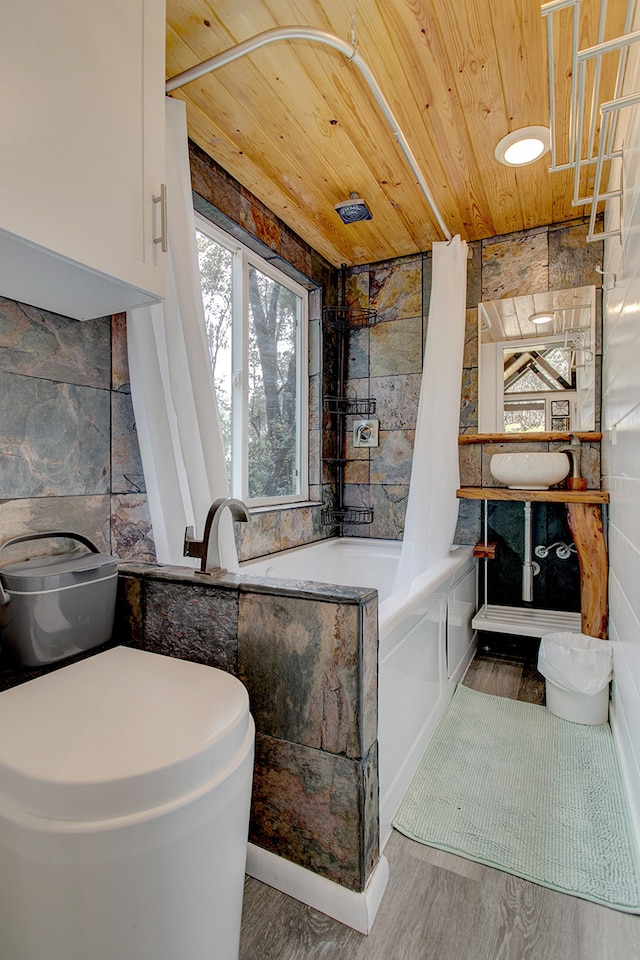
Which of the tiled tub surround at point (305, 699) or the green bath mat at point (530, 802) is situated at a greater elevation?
the tiled tub surround at point (305, 699)

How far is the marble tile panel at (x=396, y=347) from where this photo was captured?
3.03 m

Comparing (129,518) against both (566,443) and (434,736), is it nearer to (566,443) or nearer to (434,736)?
(434,736)

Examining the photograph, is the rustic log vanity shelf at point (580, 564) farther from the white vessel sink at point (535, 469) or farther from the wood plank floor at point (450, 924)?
the wood plank floor at point (450, 924)

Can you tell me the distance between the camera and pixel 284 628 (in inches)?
45.6

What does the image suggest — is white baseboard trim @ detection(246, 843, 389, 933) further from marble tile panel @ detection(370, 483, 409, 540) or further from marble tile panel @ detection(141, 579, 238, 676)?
marble tile panel @ detection(370, 483, 409, 540)

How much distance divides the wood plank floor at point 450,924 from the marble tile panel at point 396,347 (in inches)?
97.6

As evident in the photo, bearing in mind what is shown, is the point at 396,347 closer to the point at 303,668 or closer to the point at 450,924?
the point at 303,668

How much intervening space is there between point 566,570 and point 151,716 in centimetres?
246

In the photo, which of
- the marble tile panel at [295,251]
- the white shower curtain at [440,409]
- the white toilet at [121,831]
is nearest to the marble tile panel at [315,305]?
the marble tile panel at [295,251]

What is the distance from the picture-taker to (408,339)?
10.0 ft

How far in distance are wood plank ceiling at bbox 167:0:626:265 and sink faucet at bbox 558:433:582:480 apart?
1.20 m

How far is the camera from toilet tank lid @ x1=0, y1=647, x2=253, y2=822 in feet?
2.33

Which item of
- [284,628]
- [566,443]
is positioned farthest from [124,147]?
[566,443]

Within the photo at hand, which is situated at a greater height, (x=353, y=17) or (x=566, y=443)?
(x=353, y=17)
